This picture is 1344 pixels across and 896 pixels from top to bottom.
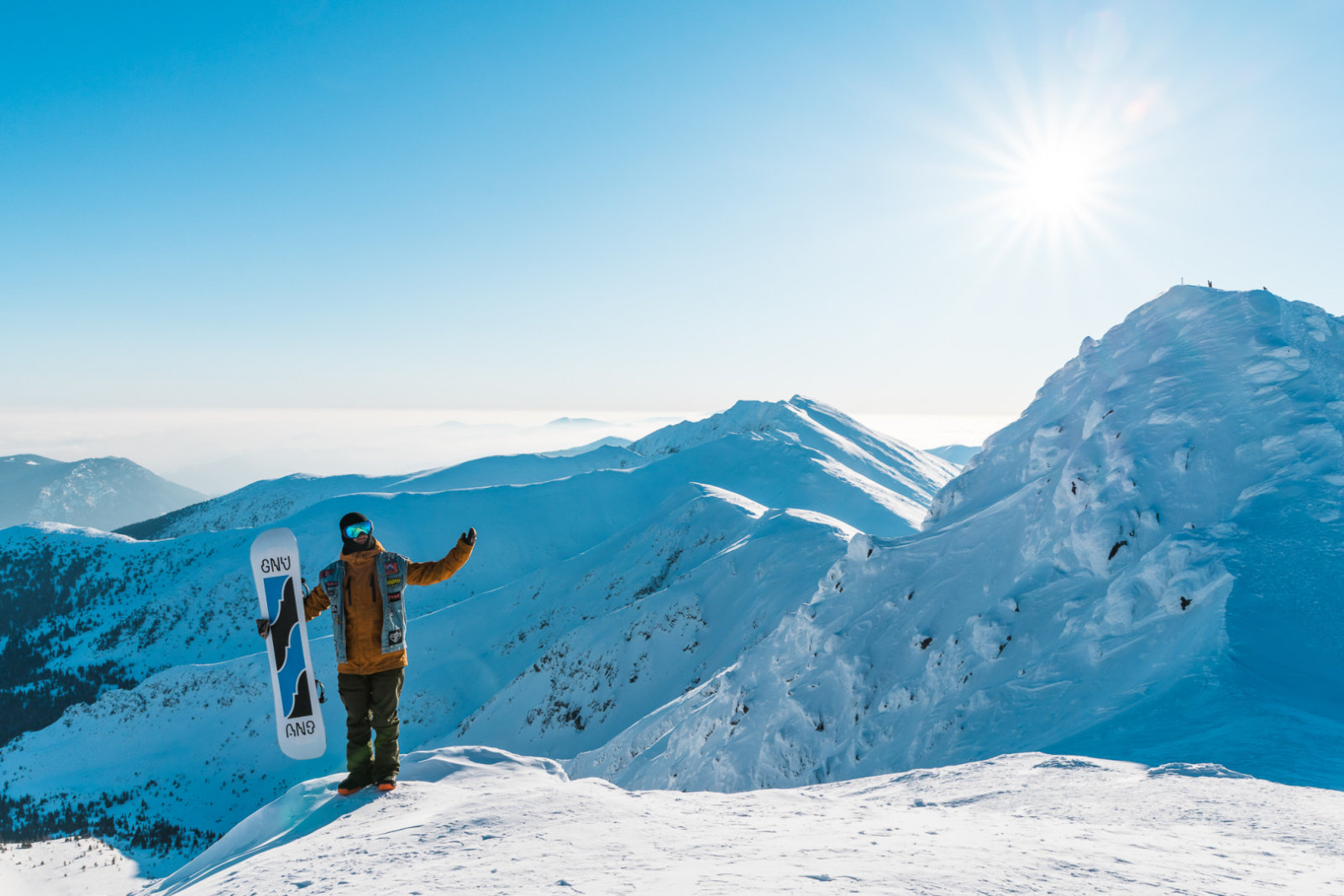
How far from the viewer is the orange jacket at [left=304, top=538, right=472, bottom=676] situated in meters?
6.85

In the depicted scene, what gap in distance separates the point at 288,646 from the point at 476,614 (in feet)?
156

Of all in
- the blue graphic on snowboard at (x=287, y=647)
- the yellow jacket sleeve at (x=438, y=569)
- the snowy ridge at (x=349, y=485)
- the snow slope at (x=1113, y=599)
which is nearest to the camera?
the yellow jacket sleeve at (x=438, y=569)

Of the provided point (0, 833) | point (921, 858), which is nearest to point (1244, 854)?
point (921, 858)

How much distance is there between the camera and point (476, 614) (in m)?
51.9

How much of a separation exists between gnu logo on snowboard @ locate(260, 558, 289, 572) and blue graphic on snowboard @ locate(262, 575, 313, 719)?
93 millimetres

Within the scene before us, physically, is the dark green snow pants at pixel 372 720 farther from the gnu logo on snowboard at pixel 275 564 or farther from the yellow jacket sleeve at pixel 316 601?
the gnu logo on snowboard at pixel 275 564

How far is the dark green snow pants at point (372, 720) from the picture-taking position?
22.8 ft

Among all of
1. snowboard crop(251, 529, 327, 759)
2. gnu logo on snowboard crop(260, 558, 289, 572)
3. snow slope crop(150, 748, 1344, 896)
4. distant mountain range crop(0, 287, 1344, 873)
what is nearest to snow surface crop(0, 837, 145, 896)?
distant mountain range crop(0, 287, 1344, 873)

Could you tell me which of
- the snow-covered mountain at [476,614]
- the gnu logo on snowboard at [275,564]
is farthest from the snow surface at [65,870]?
the gnu logo on snowboard at [275,564]

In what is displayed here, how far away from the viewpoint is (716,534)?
48.8 metres

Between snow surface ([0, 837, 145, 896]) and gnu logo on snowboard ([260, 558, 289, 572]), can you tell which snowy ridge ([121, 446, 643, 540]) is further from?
gnu logo on snowboard ([260, 558, 289, 572])

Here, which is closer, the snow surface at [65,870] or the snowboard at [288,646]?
the snowboard at [288,646]

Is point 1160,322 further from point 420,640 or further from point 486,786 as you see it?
point 420,640

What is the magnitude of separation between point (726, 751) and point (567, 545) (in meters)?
64.7
